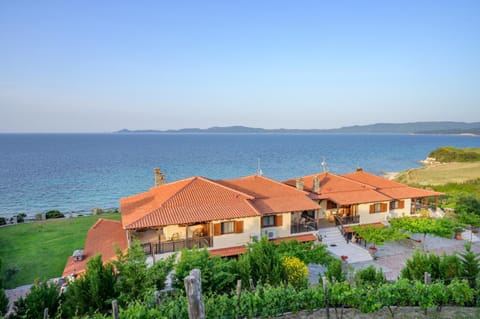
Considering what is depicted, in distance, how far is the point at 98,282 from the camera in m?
11.1

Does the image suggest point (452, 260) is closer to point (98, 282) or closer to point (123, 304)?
point (123, 304)

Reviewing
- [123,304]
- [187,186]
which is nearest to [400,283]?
[123,304]

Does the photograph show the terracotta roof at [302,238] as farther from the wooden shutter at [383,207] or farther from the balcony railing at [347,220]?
the wooden shutter at [383,207]

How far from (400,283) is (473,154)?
10305cm

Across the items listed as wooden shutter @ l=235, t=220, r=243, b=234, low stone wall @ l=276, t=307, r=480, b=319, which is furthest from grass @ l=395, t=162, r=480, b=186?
low stone wall @ l=276, t=307, r=480, b=319

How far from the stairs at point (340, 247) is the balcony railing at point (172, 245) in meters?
8.42

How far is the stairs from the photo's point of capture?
65.9 ft

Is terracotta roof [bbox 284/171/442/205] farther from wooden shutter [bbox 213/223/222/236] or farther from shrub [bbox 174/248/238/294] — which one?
shrub [bbox 174/248/238/294]

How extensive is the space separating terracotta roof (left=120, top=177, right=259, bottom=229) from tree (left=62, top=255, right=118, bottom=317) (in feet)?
17.6

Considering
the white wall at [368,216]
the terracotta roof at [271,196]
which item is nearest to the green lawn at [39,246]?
the terracotta roof at [271,196]

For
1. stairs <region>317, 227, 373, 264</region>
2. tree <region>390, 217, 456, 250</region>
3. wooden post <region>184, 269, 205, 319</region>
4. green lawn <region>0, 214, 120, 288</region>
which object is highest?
wooden post <region>184, 269, 205, 319</region>

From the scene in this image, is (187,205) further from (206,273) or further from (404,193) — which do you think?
(404,193)

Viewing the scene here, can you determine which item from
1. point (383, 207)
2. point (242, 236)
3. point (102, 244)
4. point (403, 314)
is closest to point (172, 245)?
point (242, 236)

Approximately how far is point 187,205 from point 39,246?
45.8 feet
